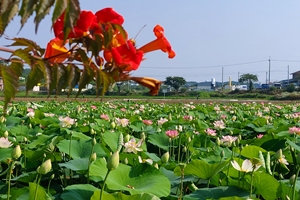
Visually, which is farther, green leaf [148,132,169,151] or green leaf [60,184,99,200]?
green leaf [148,132,169,151]

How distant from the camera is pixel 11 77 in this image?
0.71 m

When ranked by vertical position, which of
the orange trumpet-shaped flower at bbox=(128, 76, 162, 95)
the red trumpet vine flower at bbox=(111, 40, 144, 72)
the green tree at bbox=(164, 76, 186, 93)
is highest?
the green tree at bbox=(164, 76, 186, 93)

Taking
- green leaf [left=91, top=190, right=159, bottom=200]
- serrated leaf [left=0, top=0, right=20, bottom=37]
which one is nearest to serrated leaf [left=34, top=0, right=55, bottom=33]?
serrated leaf [left=0, top=0, right=20, bottom=37]

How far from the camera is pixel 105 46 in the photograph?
0.78m

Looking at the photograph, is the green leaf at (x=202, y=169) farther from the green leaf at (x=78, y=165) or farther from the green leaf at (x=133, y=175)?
the green leaf at (x=78, y=165)

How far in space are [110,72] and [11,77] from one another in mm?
187

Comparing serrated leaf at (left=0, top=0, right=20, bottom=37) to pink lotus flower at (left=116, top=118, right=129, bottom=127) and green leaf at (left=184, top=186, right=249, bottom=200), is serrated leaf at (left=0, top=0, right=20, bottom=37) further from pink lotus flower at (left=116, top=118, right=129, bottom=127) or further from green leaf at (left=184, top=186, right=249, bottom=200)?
pink lotus flower at (left=116, top=118, right=129, bottom=127)

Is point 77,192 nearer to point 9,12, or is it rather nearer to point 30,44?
point 30,44

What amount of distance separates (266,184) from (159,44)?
A: 61cm

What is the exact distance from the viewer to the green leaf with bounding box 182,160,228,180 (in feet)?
3.88

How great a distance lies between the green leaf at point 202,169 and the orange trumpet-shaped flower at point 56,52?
1.86 feet

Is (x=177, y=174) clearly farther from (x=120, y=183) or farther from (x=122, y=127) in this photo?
(x=122, y=127)

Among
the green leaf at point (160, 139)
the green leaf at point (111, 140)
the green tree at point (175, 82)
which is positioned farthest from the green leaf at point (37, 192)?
the green tree at point (175, 82)

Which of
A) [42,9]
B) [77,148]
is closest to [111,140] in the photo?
[77,148]
